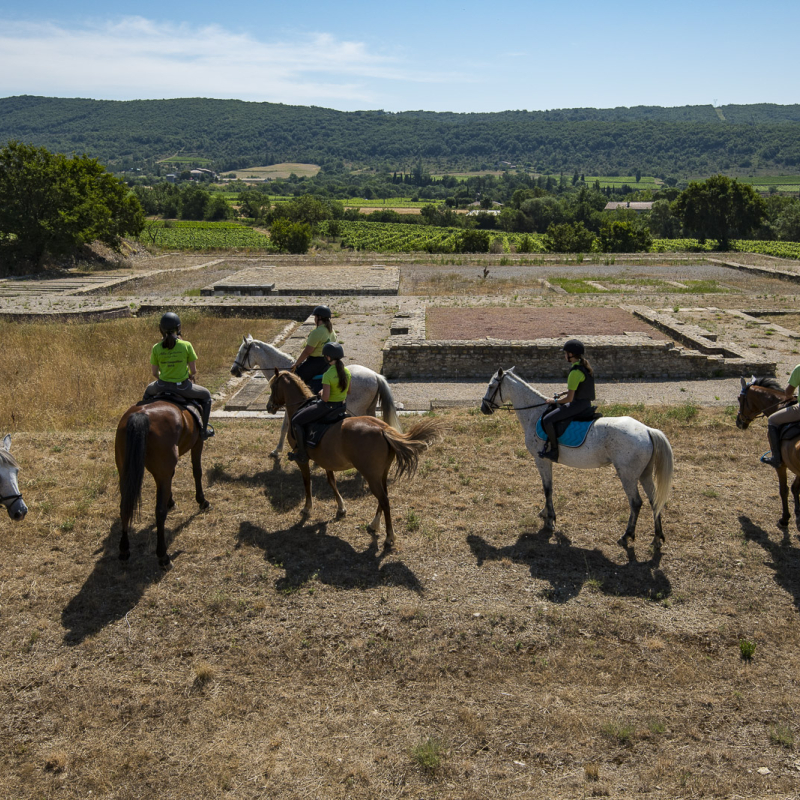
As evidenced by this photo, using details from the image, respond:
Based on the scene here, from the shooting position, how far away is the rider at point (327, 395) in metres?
6.75

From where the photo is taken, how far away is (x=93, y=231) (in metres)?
33.8

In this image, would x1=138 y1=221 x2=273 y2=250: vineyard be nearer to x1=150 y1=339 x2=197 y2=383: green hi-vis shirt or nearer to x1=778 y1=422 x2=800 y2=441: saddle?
x1=150 y1=339 x2=197 y2=383: green hi-vis shirt

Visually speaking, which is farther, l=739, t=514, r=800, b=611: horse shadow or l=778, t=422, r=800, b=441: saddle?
l=778, t=422, r=800, b=441: saddle

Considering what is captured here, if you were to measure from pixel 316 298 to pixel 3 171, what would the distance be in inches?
724

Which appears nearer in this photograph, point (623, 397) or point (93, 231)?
point (623, 397)

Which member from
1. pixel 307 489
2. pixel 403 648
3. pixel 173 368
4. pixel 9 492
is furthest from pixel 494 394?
pixel 9 492

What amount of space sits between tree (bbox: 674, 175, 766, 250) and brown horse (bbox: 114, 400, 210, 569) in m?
54.2

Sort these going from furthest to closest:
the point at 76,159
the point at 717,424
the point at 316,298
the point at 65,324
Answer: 1. the point at 76,159
2. the point at 316,298
3. the point at 65,324
4. the point at 717,424

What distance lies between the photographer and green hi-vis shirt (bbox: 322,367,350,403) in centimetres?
678

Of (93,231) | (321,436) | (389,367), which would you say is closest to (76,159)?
(93,231)

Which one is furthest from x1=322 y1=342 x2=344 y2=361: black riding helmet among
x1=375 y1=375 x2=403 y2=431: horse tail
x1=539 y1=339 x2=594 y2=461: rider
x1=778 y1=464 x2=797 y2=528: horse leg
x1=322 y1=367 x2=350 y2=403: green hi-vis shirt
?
x1=778 y1=464 x2=797 y2=528: horse leg

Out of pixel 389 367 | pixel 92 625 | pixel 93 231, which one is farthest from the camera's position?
pixel 93 231

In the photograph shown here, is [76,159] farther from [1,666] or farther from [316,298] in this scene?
[1,666]

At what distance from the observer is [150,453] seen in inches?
244
